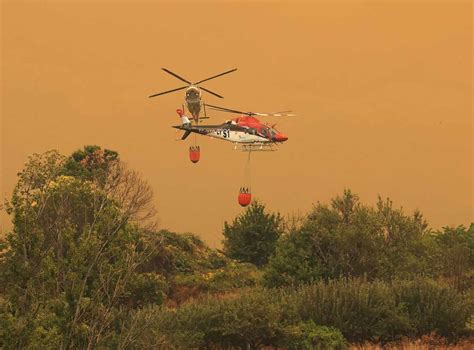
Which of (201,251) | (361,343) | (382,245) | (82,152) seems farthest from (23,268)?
(82,152)

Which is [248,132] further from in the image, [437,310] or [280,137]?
[437,310]

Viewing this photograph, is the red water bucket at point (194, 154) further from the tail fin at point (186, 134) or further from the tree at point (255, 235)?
the tree at point (255, 235)

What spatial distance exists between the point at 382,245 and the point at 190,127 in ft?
43.2

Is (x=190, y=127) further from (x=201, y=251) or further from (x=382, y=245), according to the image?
(x=201, y=251)

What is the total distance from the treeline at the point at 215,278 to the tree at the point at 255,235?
0.10 meters

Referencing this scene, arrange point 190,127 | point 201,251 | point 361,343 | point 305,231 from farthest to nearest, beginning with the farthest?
point 201,251 < point 305,231 < point 190,127 < point 361,343

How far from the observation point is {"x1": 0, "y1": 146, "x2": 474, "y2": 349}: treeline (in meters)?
14.0

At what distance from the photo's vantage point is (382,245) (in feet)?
120

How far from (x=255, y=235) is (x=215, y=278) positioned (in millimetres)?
9927

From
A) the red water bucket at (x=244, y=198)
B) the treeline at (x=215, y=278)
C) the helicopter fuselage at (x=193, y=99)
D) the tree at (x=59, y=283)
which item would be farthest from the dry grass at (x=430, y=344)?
the helicopter fuselage at (x=193, y=99)

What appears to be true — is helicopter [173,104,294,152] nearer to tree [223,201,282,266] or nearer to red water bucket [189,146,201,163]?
red water bucket [189,146,201,163]

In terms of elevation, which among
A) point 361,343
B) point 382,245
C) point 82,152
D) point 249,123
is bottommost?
point 361,343

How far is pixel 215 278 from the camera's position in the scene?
44.3m

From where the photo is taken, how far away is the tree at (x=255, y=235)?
53.2 m
